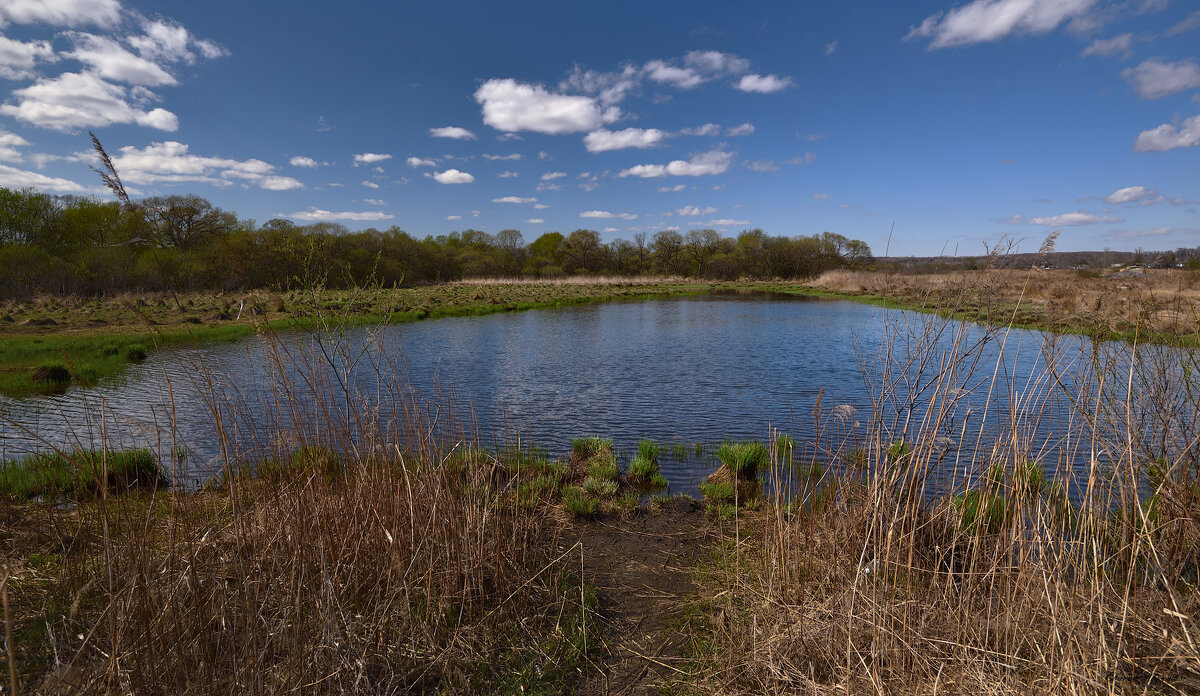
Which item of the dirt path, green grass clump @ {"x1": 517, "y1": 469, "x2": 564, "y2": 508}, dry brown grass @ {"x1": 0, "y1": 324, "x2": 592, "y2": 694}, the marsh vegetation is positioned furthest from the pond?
the dirt path

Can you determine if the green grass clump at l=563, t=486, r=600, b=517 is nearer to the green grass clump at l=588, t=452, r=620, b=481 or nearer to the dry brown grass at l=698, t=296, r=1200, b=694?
the green grass clump at l=588, t=452, r=620, b=481

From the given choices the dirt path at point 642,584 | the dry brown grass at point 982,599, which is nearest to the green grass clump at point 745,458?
the dirt path at point 642,584

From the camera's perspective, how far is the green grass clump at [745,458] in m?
7.76

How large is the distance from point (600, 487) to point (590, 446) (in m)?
1.66

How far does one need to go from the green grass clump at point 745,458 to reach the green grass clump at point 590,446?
1.78 meters

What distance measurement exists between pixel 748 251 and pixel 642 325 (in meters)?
55.0

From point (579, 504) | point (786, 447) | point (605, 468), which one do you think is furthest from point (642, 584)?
point (605, 468)

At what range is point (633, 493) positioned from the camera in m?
7.25

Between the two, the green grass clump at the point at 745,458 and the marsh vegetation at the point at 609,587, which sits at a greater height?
the marsh vegetation at the point at 609,587

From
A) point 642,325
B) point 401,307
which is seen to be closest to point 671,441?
point 642,325

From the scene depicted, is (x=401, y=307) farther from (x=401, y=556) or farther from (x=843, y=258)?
(x=843, y=258)

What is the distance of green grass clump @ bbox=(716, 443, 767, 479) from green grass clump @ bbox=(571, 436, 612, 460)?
178 centimetres

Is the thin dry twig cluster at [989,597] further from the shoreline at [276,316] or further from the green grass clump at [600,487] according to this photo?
the green grass clump at [600,487]

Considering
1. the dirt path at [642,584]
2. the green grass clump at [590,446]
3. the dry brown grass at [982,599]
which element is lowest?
the dirt path at [642,584]
